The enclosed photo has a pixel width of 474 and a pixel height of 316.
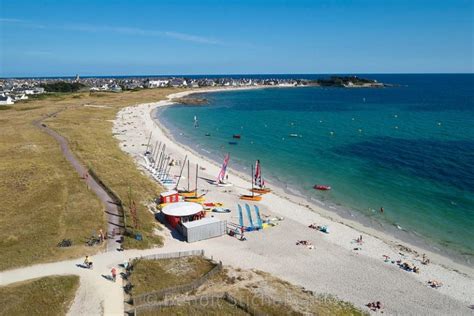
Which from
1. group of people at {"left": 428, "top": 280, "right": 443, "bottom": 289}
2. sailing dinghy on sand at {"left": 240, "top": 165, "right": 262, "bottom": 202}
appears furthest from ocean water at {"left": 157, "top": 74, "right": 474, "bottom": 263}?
group of people at {"left": 428, "top": 280, "right": 443, "bottom": 289}

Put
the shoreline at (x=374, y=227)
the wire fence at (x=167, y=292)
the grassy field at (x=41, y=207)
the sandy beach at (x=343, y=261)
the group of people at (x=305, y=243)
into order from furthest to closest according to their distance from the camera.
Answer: the group of people at (x=305, y=243)
the shoreline at (x=374, y=227)
the grassy field at (x=41, y=207)
the sandy beach at (x=343, y=261)
the wire fence at (x=167, y=292)

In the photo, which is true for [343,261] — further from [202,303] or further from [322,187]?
[322,187]

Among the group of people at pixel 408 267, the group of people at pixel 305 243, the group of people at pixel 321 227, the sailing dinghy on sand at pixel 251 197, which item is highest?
the sailing dinghy on sand at pixel 251 197

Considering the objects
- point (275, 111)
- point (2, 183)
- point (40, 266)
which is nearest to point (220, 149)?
point (2, 183)

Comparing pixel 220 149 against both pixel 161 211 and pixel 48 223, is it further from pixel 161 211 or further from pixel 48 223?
pixel 48 223

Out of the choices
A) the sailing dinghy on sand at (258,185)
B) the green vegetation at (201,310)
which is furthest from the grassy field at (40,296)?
the sailing dinghy on sand at (258,185)

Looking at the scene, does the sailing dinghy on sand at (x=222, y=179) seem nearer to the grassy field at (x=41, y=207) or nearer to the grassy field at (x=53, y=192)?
the grassy field at (x=53, y=192)

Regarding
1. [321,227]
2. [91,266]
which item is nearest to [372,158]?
[321,227]
